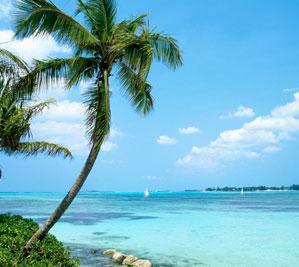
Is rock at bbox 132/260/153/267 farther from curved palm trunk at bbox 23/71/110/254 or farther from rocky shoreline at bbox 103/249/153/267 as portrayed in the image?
curved palm trunk at bbox 23/71/110/254

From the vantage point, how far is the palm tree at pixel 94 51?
9508mm

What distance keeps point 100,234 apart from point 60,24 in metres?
20.3

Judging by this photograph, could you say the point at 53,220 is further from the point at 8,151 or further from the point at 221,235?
the point at 221,235

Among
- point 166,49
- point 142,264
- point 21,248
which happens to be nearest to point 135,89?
point 166,49

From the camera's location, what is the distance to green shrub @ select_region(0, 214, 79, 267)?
945 centimetres

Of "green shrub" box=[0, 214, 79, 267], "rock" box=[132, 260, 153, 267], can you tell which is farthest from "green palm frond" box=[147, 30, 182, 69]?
"rock" box=[132, 260, 153, 267]

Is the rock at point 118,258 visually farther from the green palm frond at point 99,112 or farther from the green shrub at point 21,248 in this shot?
the green palm frond at point 99,112

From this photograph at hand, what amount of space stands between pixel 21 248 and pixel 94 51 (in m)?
4.79

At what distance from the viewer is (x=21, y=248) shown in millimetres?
10000

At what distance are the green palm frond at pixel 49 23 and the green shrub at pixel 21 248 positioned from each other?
15.3 ft

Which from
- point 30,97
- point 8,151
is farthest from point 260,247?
point 30,97

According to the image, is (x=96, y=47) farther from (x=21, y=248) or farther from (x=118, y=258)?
(x=118, y=258)

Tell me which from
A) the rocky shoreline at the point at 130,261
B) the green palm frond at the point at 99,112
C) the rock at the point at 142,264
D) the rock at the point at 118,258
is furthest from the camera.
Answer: the rock at the point at 118,258

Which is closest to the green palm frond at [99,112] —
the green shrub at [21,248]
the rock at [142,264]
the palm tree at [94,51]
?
the palm tree at [94,51]
